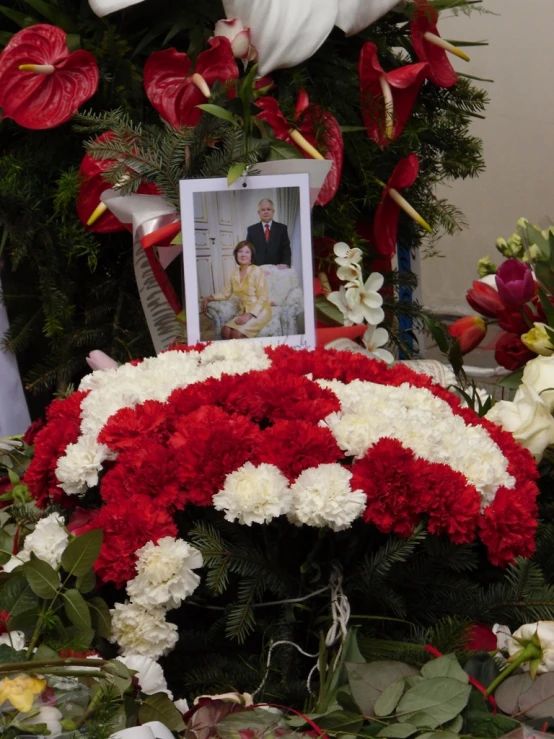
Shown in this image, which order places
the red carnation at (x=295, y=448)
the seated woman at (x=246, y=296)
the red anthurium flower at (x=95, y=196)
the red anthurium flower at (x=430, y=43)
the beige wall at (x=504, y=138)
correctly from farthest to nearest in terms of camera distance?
the beige wall at (x=504, y=138)
the red anthurium flower at (x=430, y=43)
the red anthurium flower at (x=95, y=196)
the seated woman at (x=246, y=296)
the red carnation at (x=295, y=448)

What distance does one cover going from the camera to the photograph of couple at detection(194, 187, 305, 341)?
2.80 feet

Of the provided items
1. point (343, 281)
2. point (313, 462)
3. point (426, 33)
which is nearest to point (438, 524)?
point (313, 462)

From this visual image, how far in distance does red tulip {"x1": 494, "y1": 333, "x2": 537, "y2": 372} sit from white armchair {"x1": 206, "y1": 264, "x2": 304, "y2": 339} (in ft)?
0.76

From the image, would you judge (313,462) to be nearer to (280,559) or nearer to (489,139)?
(280,559)

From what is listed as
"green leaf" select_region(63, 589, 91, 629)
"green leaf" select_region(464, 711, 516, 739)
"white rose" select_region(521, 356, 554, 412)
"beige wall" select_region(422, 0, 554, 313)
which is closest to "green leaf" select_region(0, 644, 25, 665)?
"green leaf" select_region(63, 589, 91, 629)

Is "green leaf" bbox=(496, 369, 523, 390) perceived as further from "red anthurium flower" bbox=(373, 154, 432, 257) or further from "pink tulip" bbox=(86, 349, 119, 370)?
"pink tulip" bbox=(86, 349, 119, 370)

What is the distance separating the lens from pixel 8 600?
573 mm

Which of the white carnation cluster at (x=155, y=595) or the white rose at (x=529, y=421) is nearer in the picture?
the white carnation cluster at (x=155, y=595)

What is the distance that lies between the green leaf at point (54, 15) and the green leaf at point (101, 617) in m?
0.66

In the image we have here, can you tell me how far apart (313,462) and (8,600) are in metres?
0.21

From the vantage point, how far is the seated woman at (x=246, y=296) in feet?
2.80

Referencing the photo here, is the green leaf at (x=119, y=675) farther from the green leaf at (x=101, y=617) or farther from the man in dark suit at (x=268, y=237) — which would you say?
the man in dark suit at (x=268, y=237)

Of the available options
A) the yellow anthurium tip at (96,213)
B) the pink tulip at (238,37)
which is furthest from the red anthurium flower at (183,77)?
the yellow anthurium tip at (96,213)

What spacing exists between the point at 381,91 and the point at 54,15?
36 cm
